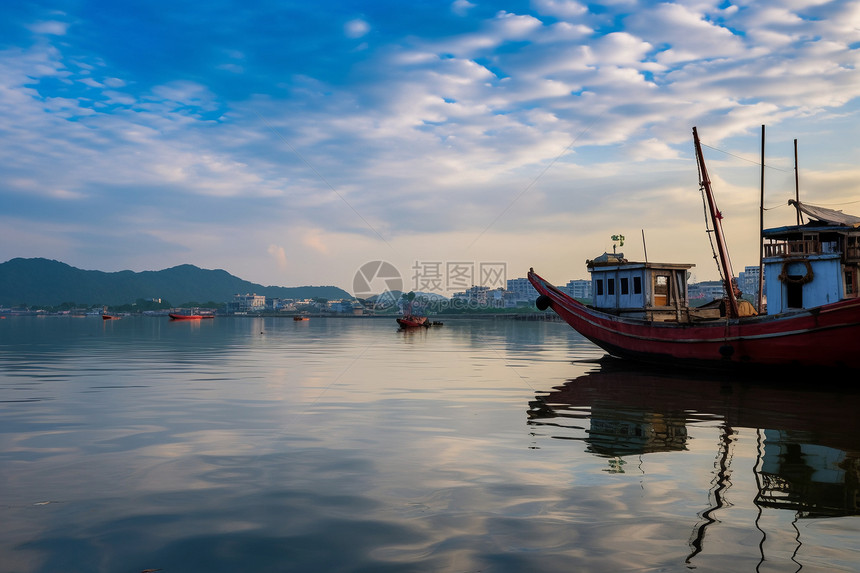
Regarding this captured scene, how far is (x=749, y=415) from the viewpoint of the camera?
1628 centimetres

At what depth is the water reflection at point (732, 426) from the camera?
8.62 meters

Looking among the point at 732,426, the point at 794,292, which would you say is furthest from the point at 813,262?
the point at 732,426

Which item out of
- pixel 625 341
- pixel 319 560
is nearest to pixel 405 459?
pixel 319 560

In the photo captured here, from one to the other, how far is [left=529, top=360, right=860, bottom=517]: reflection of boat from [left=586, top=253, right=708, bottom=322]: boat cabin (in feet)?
27.0

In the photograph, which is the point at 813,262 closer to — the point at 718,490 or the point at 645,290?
the point at 645,290

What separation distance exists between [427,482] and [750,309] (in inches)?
1244

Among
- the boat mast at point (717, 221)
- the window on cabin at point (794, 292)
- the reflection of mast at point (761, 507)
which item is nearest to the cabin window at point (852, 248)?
the window on cabin at point (794, 292)

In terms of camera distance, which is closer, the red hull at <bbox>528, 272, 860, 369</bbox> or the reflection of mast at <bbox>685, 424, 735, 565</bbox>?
the reflection of mast at <bbox>685, 424, 735, 565</bbox>

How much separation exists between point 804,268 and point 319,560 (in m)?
28.4

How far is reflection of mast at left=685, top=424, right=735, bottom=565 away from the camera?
6734 millimetres

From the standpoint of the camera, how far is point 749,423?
15008mm

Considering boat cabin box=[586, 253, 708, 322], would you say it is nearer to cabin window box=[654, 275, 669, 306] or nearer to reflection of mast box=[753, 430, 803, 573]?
cabin window box=[654, 275, 669, 306]

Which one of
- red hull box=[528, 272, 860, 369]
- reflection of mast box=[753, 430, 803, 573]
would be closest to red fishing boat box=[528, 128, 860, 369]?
red hull box=[528, 272, 860, 369]

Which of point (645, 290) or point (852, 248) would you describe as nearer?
point (852, 248)
